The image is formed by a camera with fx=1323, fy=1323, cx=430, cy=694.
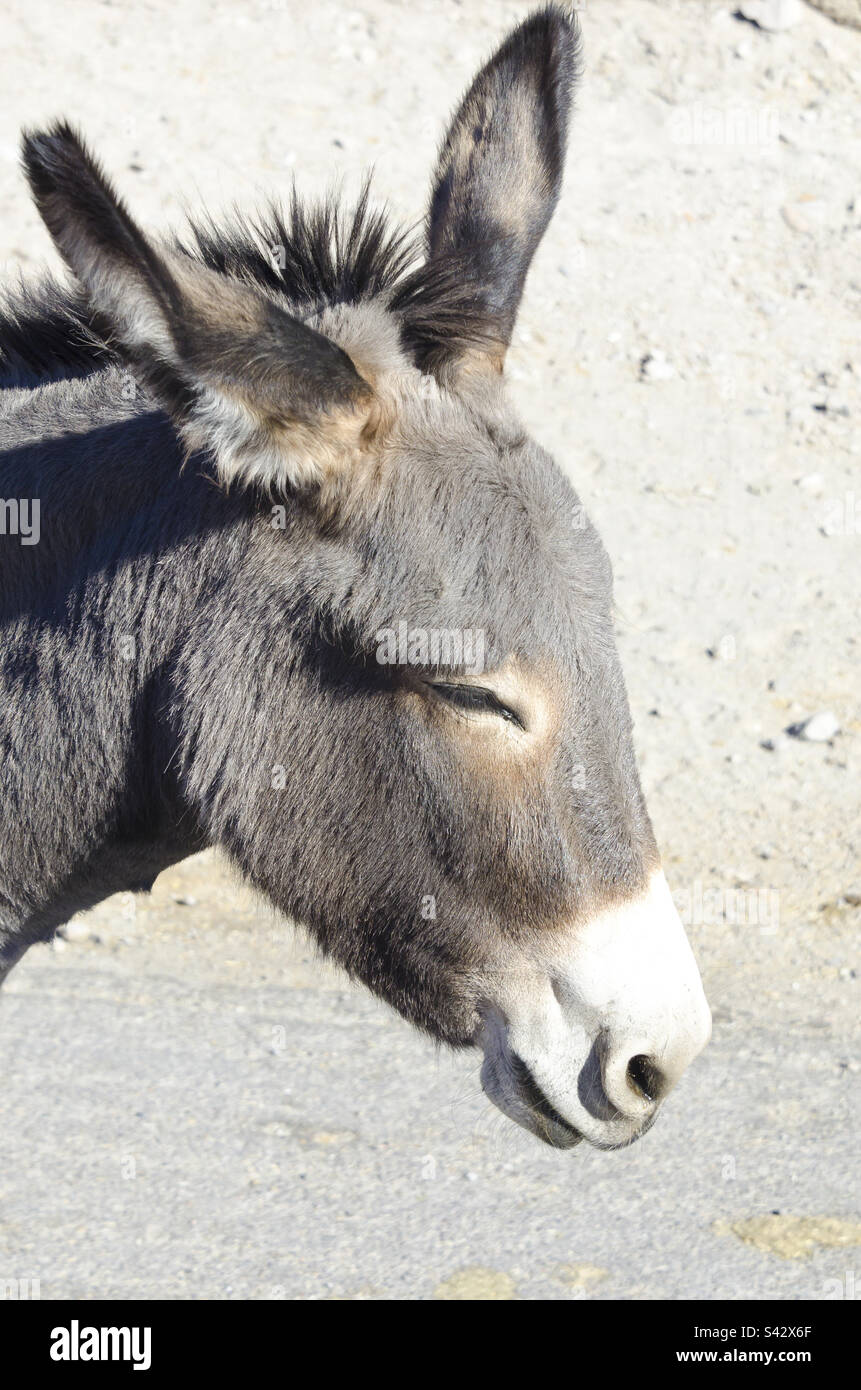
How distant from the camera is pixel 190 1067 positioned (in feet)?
16.6

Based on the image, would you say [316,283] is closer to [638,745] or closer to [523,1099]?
[523,1099]

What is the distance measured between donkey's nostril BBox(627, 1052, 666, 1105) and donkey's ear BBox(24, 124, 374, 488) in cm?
127

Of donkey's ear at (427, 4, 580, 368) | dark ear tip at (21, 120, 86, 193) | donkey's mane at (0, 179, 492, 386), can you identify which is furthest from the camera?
donkey's ear at (427, 4, 580, 368)

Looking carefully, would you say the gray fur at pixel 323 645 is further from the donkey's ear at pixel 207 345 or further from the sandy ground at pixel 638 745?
the sandy ground at pixel 638 745

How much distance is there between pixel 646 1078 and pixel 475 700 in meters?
0.81

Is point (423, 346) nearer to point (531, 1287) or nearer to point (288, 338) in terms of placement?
point (288, 338)

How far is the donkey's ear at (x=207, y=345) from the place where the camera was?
2.12 m

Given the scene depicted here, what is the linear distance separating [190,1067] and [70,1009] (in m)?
0.63

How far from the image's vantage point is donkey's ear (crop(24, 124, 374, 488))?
2.12 metres

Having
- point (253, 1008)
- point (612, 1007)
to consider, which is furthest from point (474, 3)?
point (612, 1007)

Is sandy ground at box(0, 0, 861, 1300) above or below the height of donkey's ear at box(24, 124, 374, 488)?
below

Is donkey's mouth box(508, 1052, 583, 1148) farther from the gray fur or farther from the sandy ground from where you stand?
the sandy ground

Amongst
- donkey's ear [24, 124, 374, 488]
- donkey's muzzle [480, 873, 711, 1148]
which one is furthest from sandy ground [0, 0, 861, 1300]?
donkey's ear [24, 124, 374, 488]

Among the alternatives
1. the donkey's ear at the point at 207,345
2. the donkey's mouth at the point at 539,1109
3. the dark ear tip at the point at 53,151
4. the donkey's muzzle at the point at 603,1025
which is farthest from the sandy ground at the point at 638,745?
the dark ear tip at the point at 53,151
